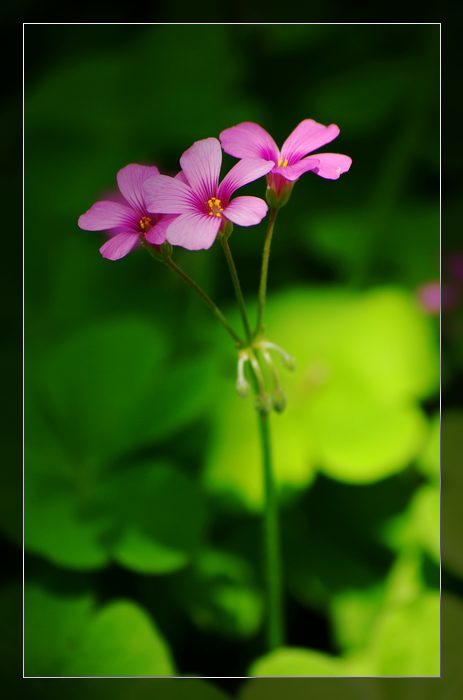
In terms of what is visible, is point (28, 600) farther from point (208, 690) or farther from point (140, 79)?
point (140, 79)

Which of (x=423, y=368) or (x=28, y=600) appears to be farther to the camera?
(x=423, y=368)

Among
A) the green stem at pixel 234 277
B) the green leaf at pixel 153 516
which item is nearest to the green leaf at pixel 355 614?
the green leaf at pixel 153 516

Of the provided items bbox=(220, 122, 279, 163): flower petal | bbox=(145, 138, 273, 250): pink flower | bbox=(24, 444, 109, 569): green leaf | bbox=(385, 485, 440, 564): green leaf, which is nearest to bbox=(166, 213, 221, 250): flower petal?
bbox=(145, 138, 273, 250): pink flower

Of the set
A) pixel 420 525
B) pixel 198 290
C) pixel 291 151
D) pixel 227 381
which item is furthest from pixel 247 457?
pixel 291 151

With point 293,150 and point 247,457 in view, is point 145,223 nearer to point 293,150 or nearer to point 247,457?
point 293,150
